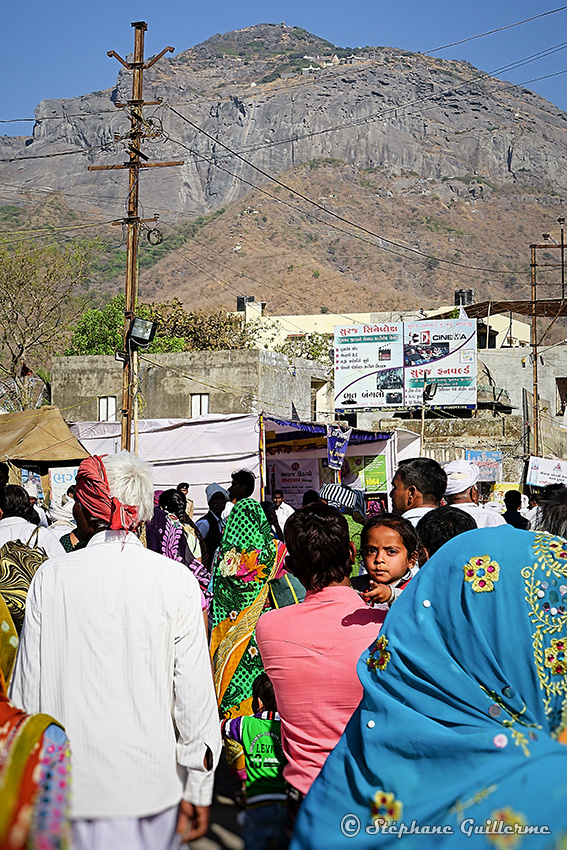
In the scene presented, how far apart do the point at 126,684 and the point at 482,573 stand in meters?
1.08

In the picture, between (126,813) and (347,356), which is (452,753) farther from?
(347,356)

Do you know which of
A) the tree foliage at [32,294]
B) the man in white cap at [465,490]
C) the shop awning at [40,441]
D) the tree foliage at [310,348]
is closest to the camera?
the man in white cap at [465,490]

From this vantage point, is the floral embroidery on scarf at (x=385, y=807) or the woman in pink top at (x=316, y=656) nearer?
the floral embroidery on scarf at (x=385, y=807)

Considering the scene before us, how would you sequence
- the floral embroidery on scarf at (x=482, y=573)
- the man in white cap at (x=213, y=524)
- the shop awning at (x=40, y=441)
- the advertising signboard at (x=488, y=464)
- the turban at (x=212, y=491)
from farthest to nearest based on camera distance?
the advertising signboard at (x=488, y=464), the shop awning at (x=40, y=441), the turban at (x=212, y=491), the man in white cap at (x=213, y=524), the floral embroidery on scarf at (x=482, y=573)

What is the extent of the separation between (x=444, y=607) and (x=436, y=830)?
564mm

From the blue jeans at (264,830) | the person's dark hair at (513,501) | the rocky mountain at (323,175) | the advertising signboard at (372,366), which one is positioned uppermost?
the rocky mountain at (323,175)

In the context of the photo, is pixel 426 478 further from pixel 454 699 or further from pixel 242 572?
pixel 454 699

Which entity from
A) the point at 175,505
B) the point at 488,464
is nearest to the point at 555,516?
the point at 175,505

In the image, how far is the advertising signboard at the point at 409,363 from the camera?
27062 mm

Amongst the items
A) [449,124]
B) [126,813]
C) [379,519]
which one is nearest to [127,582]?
[126,813]

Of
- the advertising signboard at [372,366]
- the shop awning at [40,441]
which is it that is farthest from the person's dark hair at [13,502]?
the advertising signboard at [372,366]

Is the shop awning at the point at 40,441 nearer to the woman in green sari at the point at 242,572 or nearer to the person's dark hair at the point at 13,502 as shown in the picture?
the person's dark hair at the point at 13,502

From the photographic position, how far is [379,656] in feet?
7.30

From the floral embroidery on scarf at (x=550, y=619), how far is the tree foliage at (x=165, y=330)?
129 ft
